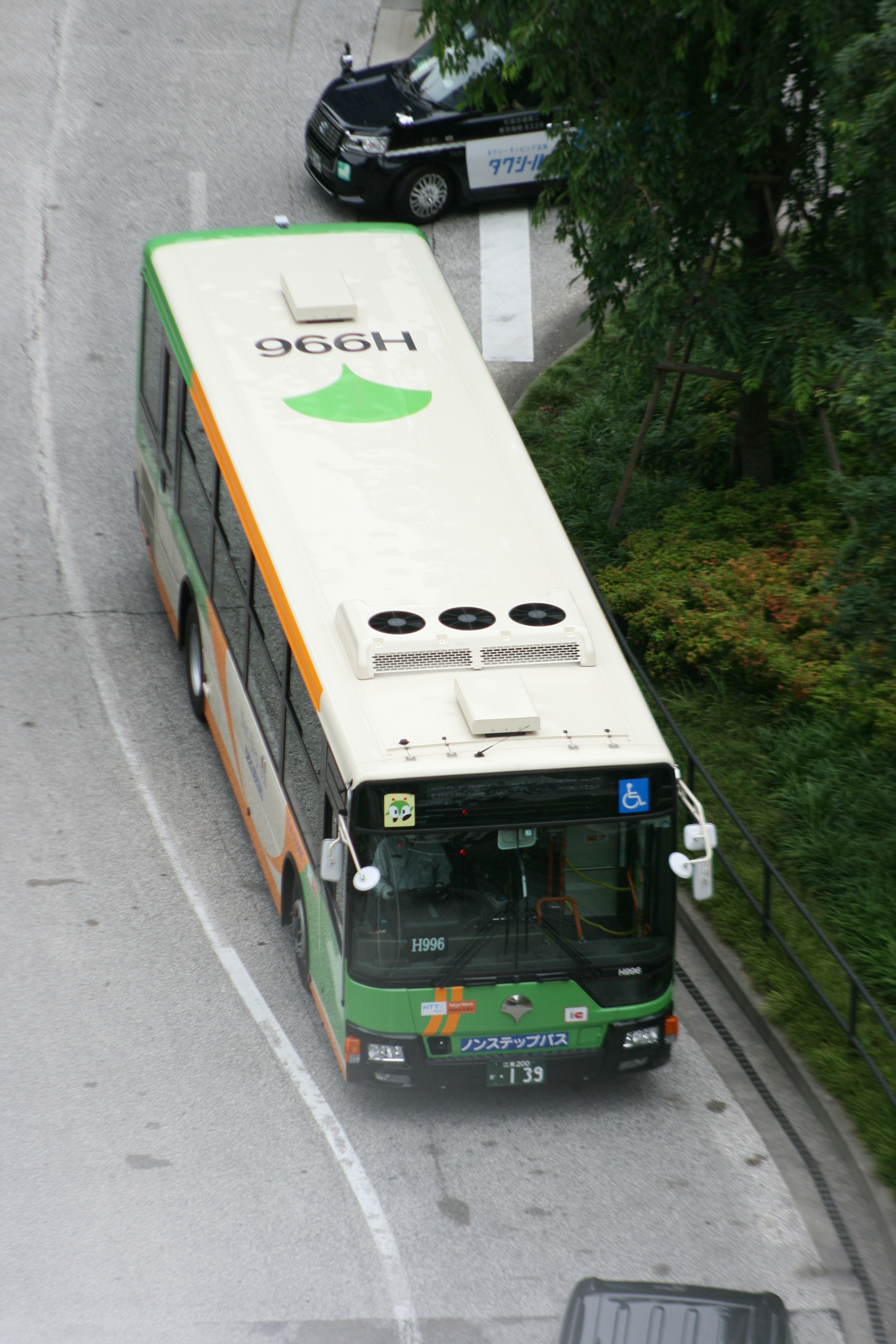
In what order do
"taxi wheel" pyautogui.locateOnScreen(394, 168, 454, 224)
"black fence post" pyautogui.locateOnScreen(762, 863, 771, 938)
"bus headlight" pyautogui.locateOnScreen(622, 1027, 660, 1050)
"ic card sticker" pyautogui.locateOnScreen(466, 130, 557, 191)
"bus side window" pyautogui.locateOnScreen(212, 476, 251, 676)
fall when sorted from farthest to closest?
"ic card sticker" pyautogui.locateOnScreen(466, 130, 557, 191)
"taxi wheel" pyautogui.locateOnScreen(394, 168, 454, 224)
"bus side window" pyautogui.locateOnScreen(212, 476, 251, 676)
"black fence post" pyautogui.locateOnScreen(762, 863, 771, 938)
"bus headlight" pyautogui.locateOnScreen(622, 1027, 660, 1050)

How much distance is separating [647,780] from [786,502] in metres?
6.96

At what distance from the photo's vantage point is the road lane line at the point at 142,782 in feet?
27.3

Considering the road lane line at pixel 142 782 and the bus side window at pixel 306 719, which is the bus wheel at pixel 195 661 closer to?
the road lane line at pixel 142 782

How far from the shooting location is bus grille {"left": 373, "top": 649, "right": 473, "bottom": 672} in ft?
28.2

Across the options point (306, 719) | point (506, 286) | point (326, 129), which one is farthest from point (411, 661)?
point (326, 129)

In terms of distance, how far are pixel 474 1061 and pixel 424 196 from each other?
554 inches

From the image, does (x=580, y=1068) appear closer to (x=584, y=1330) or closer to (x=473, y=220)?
(x=584, y=1330)

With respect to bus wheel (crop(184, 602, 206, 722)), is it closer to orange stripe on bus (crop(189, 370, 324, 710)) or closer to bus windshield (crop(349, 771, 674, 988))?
Result: orange stripe on bus (crop(189, 370, 324, 710))

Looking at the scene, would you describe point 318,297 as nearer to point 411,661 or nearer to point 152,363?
point 152,363

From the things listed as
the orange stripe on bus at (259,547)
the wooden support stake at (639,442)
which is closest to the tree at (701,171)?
the wooden support stake at (639,442)

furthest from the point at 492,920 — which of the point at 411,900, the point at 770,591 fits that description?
the point at 770,591

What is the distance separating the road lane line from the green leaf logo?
11.6ft

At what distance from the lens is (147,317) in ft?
43.8

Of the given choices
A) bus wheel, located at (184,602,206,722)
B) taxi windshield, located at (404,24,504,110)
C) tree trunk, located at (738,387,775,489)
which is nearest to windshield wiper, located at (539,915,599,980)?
bus wheel, located at (184,602,206,722)
